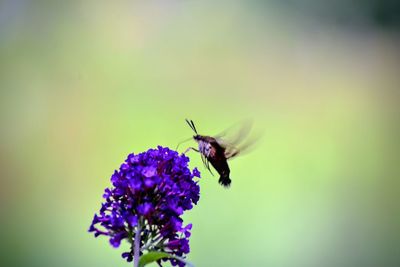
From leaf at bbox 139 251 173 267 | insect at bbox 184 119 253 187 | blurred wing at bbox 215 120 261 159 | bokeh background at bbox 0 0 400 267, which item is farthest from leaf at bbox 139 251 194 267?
bokeh background at bbox 0 0 400 267

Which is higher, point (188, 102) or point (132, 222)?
point (188, 102)

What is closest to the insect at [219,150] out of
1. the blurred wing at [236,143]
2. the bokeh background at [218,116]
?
the blurred wing at [236,143]

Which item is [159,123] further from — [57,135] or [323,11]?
[323,11]

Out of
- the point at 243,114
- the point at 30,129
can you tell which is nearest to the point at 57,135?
the point at 30,129

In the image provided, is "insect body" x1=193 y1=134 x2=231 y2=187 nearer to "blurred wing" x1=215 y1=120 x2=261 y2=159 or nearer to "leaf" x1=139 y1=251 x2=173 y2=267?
"blurred wing" x1=215 y1=120 x2=261 y2=159

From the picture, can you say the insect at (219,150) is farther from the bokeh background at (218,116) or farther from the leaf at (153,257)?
the bokeh background at (218,116)

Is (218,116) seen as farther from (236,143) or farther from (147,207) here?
(147,207)
